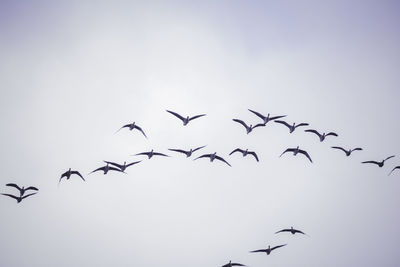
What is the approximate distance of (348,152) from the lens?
1576 inches

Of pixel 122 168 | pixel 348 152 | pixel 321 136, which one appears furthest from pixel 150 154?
pixel 348 152

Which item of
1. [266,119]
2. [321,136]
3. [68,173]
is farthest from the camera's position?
[321,136]

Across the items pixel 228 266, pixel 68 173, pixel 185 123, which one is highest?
pixel 185 123

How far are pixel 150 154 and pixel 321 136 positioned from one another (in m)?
19.2

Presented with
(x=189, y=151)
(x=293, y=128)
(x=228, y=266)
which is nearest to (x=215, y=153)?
(x=189, y=151)

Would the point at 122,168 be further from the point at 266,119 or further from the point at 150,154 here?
the point at 266,119

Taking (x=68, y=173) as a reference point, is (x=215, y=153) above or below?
above

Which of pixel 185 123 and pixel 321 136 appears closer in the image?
pixel 185 123

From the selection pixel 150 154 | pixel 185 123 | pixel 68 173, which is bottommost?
pixel 68 173

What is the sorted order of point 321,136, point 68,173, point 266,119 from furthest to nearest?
1. point 321,136
2. point 266,119
3. point 68,173

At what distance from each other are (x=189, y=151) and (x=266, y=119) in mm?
8850

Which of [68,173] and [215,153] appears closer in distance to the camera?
[68,173]

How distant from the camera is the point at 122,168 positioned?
Result: 36.4 metres

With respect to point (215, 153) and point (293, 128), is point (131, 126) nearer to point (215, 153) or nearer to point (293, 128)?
point (215, 153)
